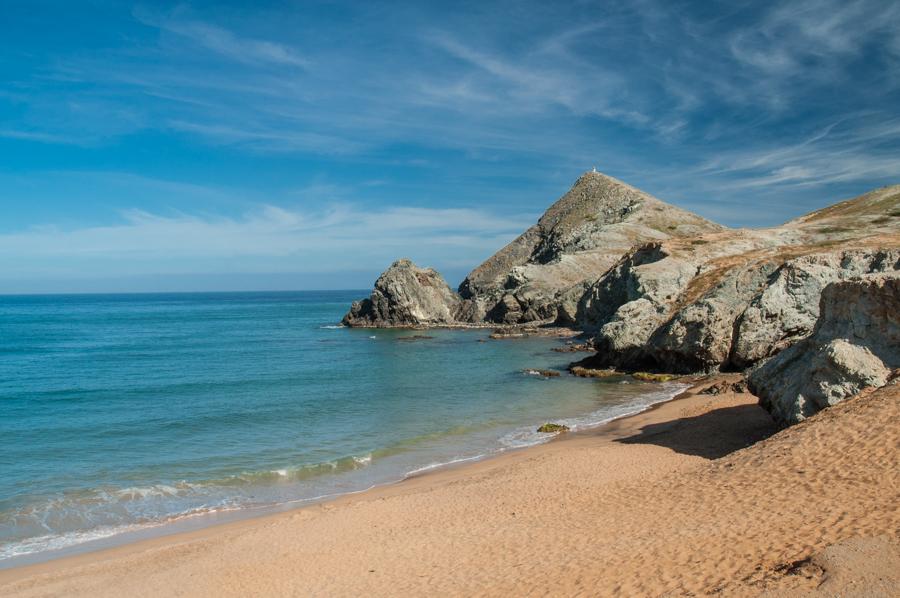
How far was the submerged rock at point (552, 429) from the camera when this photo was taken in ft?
81.1

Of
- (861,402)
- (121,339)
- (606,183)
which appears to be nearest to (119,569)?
(861,402)

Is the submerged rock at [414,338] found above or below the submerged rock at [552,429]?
above

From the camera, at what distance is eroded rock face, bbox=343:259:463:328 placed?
3292 inches

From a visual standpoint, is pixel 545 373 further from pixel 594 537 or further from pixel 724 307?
pixel 594 537

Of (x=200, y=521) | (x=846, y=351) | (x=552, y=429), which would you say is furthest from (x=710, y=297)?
(x=200, y=521)

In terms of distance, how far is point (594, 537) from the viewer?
12.5 metres

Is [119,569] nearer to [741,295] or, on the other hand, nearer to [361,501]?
[361,501]

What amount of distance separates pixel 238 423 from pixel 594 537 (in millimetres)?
19531

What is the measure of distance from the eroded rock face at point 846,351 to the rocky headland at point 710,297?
0.03 metres

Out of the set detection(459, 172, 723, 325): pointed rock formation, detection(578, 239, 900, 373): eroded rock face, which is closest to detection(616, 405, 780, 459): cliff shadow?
detection(578, 239, 900, 373): eroded rock face

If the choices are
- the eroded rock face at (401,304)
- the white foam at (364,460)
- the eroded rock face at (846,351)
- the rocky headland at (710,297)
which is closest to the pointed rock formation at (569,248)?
the rocky headland at (710,297)

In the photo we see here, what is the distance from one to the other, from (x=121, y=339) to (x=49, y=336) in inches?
468

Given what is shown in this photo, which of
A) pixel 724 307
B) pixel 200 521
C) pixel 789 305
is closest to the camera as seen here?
pixel 200 521

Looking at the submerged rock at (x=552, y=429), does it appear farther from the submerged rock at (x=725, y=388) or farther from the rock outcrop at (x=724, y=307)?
the rock outcrop at (x=724, y=307)
